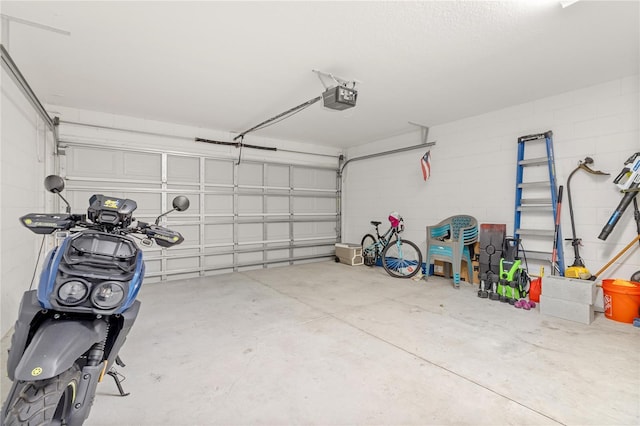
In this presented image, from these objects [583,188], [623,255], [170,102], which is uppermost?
[170,102]

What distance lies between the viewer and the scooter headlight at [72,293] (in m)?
1.22

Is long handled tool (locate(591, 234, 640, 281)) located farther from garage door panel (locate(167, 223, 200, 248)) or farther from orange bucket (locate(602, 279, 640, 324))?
garage door panel (locate(167, 223, 200, 248))

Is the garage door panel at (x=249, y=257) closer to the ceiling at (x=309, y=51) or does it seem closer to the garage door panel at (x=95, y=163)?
the garage door panel at (x=95, y=163)

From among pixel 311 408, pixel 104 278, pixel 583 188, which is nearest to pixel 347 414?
pixel 311 408

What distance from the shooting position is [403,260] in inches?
209

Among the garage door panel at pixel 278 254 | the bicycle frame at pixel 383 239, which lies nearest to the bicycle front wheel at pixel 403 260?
the bicycle frame at pixel 383 239

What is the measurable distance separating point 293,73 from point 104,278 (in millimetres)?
2715

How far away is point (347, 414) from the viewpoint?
5.43 feet

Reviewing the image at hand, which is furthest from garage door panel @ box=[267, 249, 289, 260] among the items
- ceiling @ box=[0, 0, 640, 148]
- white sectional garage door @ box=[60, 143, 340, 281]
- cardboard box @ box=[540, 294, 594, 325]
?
cardboard box @ box=[540, 294, 594, 325]

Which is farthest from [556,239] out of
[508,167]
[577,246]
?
[508,167]

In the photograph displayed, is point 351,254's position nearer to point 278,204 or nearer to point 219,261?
point 278,204

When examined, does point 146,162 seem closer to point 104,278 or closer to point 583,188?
point 104,278

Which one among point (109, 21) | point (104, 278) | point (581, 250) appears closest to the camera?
point (104, 278)

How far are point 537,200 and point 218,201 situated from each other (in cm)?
507
